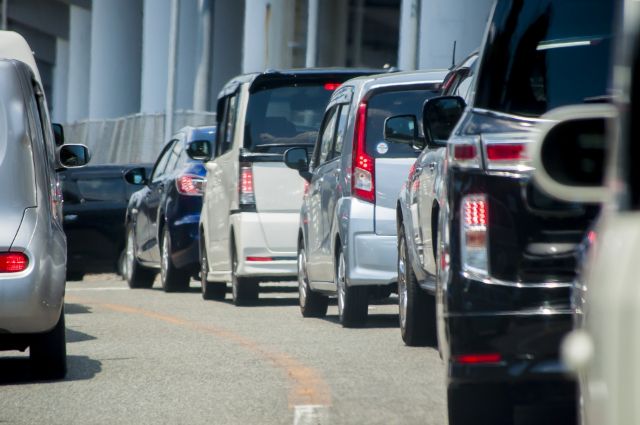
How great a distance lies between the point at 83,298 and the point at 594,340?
14.9 m

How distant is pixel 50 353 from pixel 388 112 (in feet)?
12.2

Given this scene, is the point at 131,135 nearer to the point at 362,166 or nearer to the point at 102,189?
the point at 102,189

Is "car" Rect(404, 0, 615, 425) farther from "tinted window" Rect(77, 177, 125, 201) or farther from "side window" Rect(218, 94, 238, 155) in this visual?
"tinted window" Rect(77, 177, 125, 201)

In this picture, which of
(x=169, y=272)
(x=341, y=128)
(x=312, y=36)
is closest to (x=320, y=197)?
(x=341, y=128)

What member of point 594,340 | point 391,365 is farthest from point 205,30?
point 594,340

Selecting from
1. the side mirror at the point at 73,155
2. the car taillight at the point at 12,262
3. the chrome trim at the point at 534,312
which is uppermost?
the side mirror at the point at 73,155

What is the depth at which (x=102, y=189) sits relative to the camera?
22.3 meters

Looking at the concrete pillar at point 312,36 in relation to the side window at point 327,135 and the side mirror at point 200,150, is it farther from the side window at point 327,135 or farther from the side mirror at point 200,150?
the side window at point 327,135

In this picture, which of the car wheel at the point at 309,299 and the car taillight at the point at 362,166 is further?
the car wheel at the point at 309,299

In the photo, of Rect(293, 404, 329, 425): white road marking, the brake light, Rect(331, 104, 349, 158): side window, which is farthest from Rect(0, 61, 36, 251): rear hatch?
Rect(331, 104, 349, 158): side window

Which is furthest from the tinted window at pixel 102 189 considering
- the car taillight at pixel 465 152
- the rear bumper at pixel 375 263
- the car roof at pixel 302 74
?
the car taillight at pixel 465 152

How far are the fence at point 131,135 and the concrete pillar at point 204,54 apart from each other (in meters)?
0.44

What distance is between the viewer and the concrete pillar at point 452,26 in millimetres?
21172

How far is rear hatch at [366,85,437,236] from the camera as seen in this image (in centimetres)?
1181
